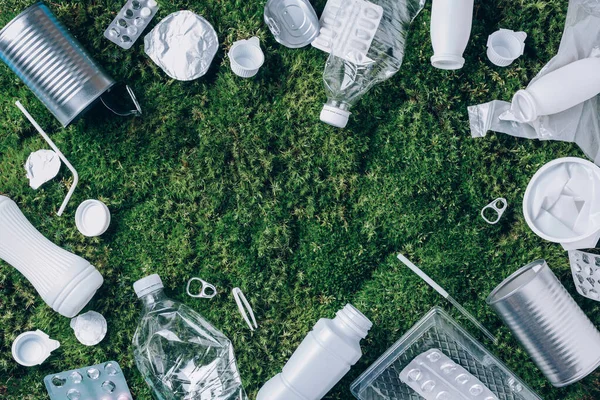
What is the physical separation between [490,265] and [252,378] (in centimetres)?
96

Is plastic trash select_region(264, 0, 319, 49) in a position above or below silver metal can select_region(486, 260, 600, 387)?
above

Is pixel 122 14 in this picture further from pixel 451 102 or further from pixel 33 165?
pixel 451 102

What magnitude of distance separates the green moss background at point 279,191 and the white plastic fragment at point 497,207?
0.09ft

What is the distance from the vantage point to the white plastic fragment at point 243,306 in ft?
7.14

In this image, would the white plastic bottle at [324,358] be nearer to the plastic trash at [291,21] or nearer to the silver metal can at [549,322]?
the silver metal can at [549,322]

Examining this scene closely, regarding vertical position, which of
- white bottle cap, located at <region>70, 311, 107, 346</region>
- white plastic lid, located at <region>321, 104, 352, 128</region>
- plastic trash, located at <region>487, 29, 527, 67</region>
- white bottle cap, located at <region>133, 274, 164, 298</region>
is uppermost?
white plastic lid, located at <region>321, 104, 352, 128</region>

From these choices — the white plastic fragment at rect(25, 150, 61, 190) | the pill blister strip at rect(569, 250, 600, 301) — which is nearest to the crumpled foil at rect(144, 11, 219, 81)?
the white plastic fragment at rect(25, 150, 61, 190)

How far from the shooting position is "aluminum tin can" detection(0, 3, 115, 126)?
2021 millimetres

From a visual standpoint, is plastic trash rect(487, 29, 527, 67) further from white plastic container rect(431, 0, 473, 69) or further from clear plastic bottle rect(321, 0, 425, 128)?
clear plastic bottle rect(321, 0, 425, 128)

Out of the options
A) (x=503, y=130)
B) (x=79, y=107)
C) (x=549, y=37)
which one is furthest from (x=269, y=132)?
(x=549, y=37)

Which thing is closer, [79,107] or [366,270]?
[79,107]

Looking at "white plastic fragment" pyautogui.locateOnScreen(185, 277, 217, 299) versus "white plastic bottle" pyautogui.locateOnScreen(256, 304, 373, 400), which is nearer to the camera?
"white plastic bottle" pyautogui.locateOnScreen(256, 304, 373, 400)

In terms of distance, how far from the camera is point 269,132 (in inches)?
87.1

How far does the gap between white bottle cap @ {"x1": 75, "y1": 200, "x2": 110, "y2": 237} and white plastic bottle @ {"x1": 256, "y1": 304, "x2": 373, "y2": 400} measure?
84 cm
